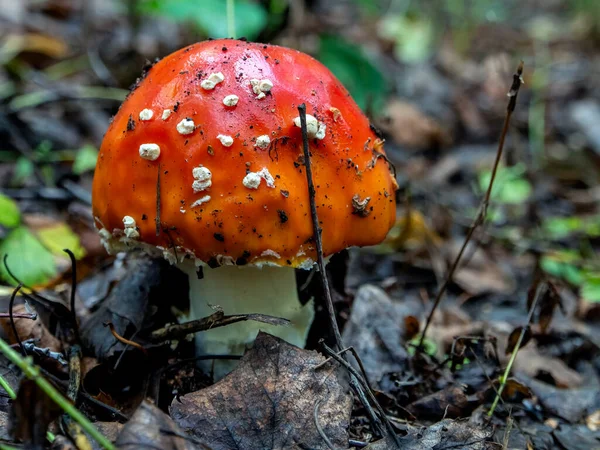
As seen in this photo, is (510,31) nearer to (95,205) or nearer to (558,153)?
(558,153)

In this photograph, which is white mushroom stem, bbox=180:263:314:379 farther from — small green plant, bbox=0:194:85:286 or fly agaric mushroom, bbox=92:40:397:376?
small green plant, bbox=0:194:85:286

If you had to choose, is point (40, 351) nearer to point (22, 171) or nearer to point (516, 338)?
point (516, 338)

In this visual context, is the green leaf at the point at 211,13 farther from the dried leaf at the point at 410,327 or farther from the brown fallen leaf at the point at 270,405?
the brown fallen leaf at the point at 270,405

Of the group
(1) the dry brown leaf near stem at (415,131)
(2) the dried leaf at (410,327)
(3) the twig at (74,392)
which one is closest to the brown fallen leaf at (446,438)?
(2) the dried leaf at (410,327)

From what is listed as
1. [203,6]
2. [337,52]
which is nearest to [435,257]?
[337,52]

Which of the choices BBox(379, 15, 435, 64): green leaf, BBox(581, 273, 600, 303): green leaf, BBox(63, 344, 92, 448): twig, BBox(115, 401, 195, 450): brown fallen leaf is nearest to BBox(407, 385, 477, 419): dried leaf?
BBox(115, 401, 195, 450): brown fallen leaf

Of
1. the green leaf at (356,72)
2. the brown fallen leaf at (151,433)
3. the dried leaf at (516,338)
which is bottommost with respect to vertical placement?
the dried leaf at (516,338)
